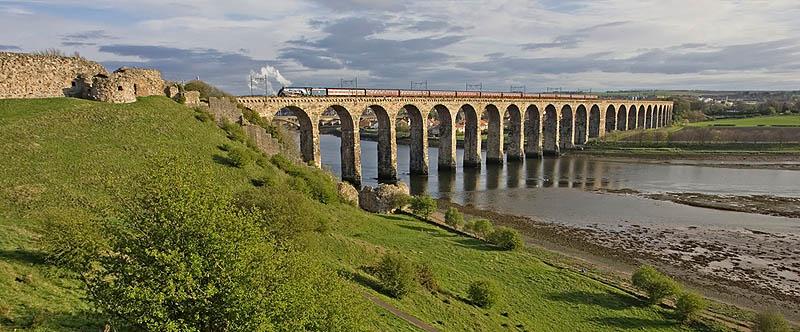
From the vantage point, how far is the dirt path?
19.4m

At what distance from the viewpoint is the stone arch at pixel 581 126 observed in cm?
11669

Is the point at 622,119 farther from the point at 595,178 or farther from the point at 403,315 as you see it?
the point at 403,315

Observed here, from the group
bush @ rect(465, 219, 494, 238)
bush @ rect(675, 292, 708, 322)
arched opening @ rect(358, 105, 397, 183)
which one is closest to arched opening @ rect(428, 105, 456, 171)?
arched opening @ rect(358, 105, 397, 183)

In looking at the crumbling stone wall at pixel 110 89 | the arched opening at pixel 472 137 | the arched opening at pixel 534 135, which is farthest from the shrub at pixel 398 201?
the arched opening at pixel 534 135

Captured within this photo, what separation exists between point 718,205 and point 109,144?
5494 centimetres

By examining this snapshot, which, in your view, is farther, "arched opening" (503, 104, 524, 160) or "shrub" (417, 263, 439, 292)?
"arched opening" (503, 104, 524, 160)

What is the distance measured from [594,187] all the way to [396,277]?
164ft

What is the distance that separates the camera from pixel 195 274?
34.8 feet

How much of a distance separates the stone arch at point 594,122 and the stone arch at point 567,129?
16.3 m

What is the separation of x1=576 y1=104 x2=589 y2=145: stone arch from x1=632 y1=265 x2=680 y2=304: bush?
3667 inches

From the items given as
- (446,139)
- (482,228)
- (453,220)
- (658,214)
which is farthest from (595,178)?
(482,228)

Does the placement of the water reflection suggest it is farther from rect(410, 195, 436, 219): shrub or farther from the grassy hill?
the grassy hill

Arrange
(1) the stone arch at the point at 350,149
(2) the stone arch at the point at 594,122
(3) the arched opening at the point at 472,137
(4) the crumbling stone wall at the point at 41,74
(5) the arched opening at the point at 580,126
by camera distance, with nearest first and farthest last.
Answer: (4) the crumbling stone wall at the point at 41,74 → (1) the stone arch at the point at 350,149 → (3) the arched opening at the point at 472,137 → (5) the arched opening at the point at 580,126 → (2) the stone arch at the point at 594,122

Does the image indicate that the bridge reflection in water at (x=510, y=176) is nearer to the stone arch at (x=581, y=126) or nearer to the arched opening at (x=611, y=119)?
the stone arch at (x=581, y=126)
